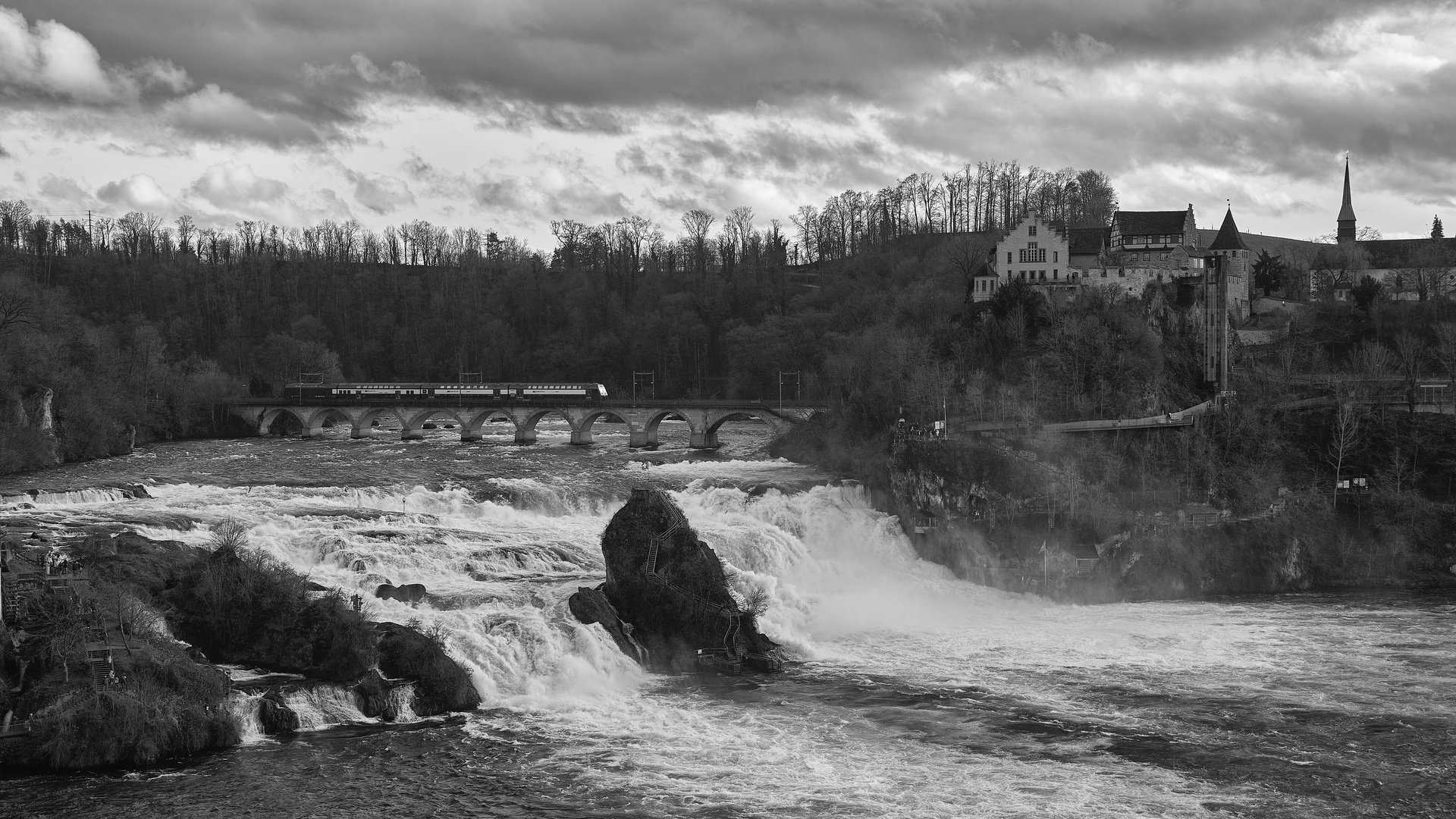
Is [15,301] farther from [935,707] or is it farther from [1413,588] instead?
[1413,588]

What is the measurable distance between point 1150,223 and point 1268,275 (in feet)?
32.4

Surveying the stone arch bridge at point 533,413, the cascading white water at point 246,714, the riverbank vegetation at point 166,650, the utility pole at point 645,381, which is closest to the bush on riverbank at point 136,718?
the riverbank vegetation at point 166,650

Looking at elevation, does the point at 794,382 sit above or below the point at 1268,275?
below

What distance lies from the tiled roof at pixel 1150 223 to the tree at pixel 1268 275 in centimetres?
741

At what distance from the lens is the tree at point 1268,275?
9406 cm

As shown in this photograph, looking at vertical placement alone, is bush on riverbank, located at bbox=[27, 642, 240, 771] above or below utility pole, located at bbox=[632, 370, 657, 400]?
below

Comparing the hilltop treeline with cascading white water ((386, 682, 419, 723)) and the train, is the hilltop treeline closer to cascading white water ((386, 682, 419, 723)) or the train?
the train

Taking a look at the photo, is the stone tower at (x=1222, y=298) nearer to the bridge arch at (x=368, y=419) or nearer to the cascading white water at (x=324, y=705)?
the cascading white water at (x=324, y=705)

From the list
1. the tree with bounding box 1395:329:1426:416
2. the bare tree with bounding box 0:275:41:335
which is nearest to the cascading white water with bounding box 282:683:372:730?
the tree with bounding box 1395:329:1426:416

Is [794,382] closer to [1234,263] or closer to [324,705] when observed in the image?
[1234,263]

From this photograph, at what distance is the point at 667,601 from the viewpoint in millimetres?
47406

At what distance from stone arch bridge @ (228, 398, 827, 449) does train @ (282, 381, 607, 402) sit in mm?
695

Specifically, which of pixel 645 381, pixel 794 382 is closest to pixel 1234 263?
pixel 794 382

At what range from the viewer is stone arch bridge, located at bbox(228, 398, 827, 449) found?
100750mm
